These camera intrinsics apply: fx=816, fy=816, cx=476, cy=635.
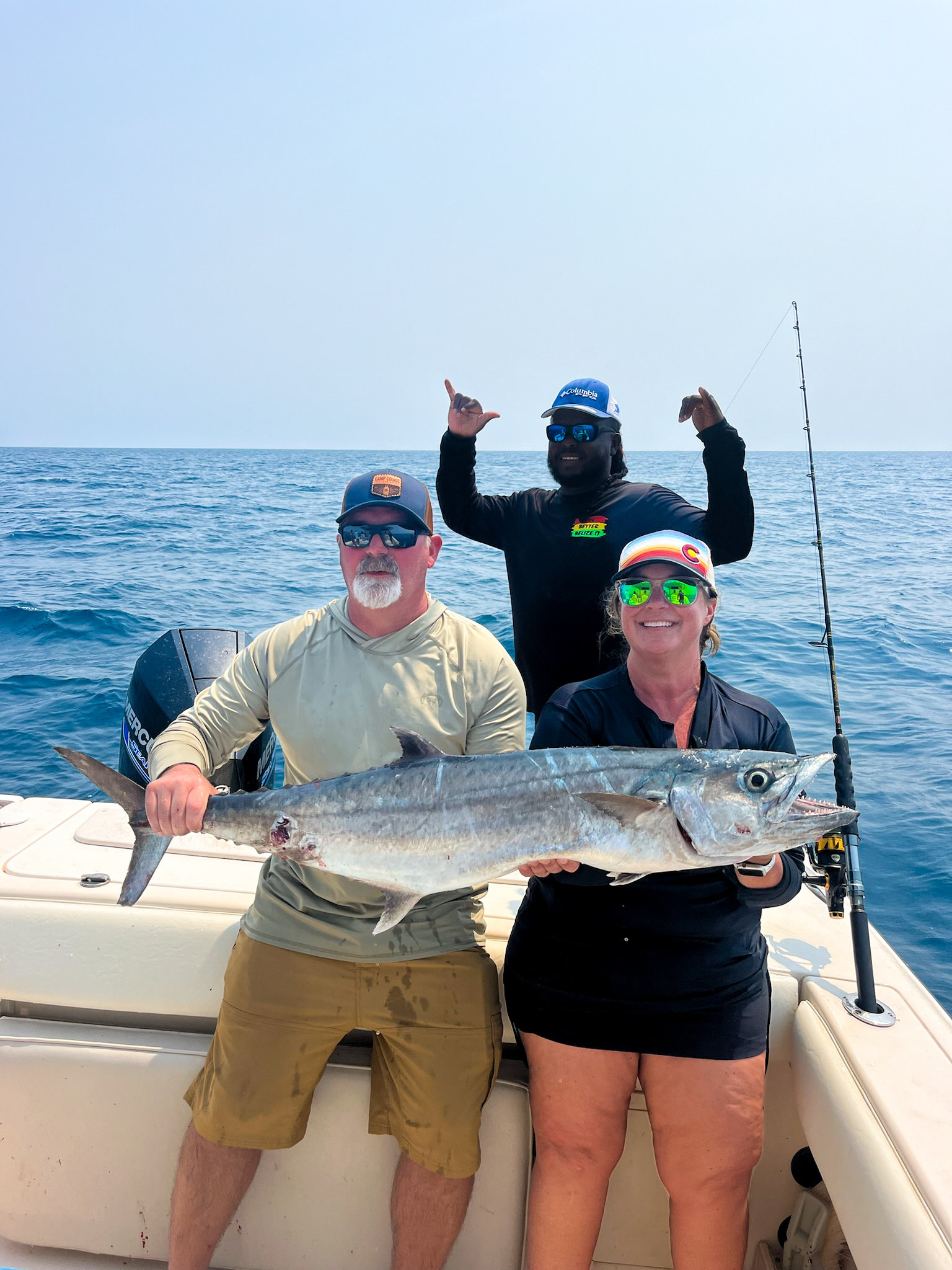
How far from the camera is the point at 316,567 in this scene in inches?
635

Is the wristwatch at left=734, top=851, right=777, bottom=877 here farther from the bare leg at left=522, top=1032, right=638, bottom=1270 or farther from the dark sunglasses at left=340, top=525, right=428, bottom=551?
the dark sunglasses at left=340, top=525, right=428, bottom=551

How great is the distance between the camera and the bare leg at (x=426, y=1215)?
2326 mm

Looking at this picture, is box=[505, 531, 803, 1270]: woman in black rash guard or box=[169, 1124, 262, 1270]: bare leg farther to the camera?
box=[169, 1124, 262, 1270]: bare leg

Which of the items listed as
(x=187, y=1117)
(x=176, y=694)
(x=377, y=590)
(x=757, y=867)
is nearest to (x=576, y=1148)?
(x=757, y=867)

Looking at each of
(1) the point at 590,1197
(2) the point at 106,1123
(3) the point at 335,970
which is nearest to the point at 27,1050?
(2) the point at 106,1123

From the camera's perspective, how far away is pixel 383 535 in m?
2.62

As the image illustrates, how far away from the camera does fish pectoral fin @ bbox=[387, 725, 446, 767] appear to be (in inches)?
90.4

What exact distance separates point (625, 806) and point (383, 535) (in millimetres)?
1155

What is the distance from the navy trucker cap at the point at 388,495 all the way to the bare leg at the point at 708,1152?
5.77ft

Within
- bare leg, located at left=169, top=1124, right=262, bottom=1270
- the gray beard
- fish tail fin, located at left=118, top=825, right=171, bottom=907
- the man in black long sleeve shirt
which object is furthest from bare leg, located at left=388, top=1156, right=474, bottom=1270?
the man in black long sleeve shirt

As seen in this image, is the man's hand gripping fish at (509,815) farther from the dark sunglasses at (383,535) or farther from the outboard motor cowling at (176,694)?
the outboard motor cowling at (176,694)

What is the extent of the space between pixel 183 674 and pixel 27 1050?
6.99 ft

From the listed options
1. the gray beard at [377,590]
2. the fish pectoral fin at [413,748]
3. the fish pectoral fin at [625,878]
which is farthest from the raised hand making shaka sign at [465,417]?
the fish pectoral fin at [625,878]

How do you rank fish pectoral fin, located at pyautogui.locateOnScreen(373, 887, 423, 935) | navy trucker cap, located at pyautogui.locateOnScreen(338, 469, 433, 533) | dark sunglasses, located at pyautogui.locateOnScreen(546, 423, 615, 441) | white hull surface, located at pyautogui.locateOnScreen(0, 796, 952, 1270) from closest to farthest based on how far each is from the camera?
1. fish pectoral fin, located at pyautogui.locateOnScreen(373, 887, 423, 935)
2. white hull surface, located at pyautogui.locateOnScreen(0, 796, 952, 1270)
3. navy trucker cap, located at pyautogui.locateOnScreen(338, 469, 433, 533)
4. dark sunglasses, located at pyautogui.locateOnScreen(546, 423, 615, 441)
